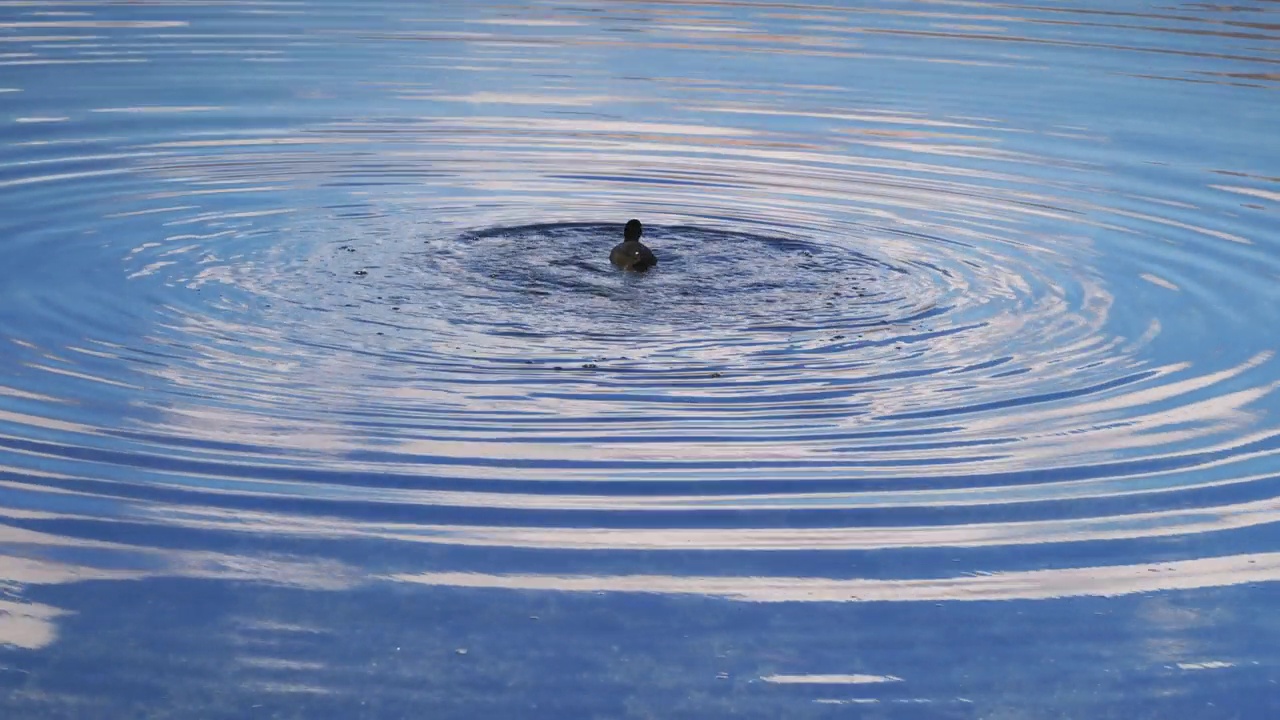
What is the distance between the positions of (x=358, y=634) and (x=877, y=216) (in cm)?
856

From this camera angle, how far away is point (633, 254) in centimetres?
1208

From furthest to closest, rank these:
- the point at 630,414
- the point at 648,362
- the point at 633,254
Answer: the point at 633,254, the point at 648,362, the point at 630,414

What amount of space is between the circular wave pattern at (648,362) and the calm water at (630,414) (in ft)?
0.12

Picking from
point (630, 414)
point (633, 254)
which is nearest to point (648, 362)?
point (630, 414)

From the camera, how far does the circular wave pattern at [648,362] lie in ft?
25.5

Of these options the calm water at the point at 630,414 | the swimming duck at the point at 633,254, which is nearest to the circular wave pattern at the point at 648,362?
the calm water at the point at 630,414

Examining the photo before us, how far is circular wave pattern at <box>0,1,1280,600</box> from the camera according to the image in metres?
7.79

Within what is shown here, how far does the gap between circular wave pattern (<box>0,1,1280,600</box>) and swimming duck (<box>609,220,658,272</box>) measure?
16 centimetres

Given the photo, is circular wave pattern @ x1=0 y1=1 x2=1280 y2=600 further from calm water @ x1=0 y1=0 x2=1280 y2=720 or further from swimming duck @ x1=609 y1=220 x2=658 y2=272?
swimming duck @ x1=609 y1=220 x2=658 y2=272

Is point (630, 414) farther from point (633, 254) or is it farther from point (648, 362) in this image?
point (633, 254)

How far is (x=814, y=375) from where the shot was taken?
10023 mm

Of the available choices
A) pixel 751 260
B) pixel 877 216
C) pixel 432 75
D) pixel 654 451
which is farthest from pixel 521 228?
pixel 432 75

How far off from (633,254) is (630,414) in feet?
9.88

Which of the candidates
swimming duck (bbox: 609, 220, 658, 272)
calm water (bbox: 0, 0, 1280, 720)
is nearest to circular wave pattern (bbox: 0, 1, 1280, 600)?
calm water (bbox: 0, 0, 1280, 720)
